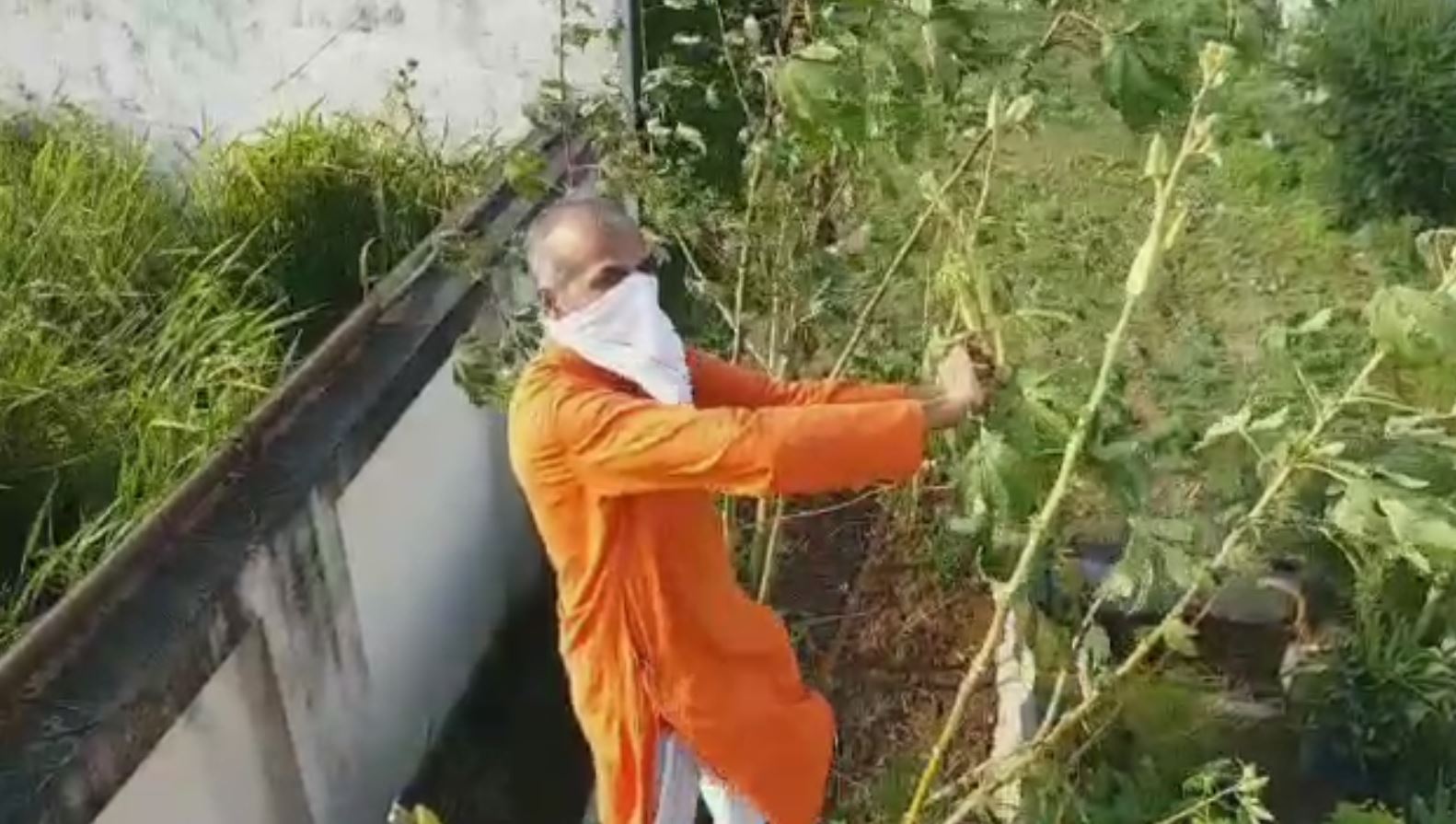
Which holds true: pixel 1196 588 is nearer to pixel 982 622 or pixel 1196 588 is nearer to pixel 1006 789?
pixel 1006 789

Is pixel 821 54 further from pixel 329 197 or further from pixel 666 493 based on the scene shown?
pixel 329 197

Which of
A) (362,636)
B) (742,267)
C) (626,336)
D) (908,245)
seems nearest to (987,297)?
(908,245)

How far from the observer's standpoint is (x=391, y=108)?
4.84m

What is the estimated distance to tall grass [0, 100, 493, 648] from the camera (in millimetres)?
3365

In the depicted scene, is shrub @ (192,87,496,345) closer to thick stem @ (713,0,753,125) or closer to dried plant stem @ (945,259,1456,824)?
thick stem @ (713,0,753,125)

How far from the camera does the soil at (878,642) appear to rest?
3.65 meters

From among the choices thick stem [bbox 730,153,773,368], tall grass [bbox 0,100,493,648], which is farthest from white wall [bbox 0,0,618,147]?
thick stem [bbox 730,153,773,368]

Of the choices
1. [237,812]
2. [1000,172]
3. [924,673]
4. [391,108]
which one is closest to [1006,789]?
[924,673]

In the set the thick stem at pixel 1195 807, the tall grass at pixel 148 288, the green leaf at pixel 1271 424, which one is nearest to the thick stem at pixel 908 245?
the green leaf at pixel 1271 424

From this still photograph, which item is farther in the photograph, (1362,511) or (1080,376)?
(1080,376)

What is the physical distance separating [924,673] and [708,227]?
1130 millimetres

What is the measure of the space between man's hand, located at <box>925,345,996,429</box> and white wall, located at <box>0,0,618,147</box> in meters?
2.41

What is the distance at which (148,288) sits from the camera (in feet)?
13.3

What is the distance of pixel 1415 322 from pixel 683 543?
1076 mm
